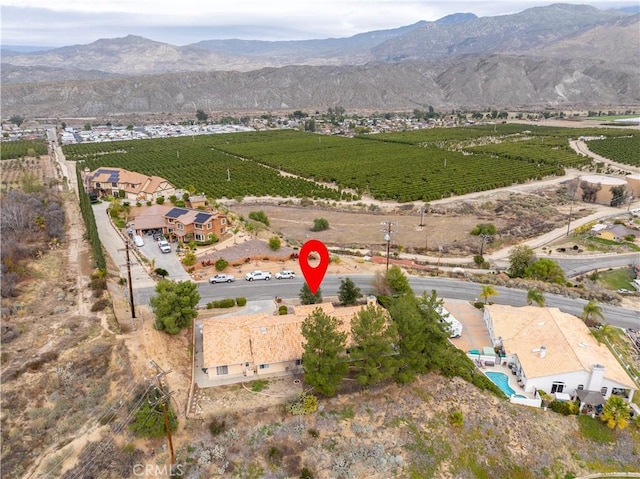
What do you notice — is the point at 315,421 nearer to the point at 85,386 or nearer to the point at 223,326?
the point at 223,326

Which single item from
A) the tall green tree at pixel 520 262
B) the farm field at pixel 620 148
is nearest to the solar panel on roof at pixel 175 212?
the tall green tree at pixel 520 262

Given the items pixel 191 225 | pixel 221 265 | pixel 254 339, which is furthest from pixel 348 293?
pixel 191 225

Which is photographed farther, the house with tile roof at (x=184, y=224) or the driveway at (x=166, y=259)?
the house with tile roof at (x=184, y=224)

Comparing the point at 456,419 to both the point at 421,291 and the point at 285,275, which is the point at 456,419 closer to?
the point at 421,291

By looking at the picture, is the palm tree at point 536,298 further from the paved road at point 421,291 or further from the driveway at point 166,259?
the driveway at point 166,259

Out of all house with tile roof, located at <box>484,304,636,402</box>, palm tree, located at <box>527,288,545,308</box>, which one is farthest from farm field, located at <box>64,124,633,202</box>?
house with tile roof, located at <box>484,304,636,402</box>
